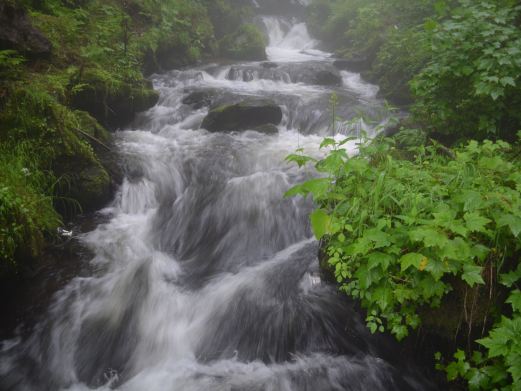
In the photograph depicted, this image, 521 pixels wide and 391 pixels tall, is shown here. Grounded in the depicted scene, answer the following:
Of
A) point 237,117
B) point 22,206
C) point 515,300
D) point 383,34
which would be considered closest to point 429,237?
point 515,300

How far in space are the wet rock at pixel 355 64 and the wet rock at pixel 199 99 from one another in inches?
266

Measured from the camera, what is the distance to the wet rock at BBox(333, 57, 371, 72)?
14.1 metres

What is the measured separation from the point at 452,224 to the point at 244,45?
14.9 meters

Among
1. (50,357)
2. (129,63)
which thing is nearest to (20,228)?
(50,357)

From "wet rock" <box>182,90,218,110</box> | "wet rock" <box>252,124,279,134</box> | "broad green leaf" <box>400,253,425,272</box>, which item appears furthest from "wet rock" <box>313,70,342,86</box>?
"broad green leaf" <box>400,253,425,272</box>

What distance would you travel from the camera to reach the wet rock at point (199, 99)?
9500mm

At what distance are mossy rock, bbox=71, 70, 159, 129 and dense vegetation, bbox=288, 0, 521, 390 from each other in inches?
211

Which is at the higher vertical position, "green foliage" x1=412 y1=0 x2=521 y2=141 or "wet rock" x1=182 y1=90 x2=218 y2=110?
"green foliage" x1=412 y1=0 x2=521 y2=141

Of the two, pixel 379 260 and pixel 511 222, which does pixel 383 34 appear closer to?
pixel 511 222

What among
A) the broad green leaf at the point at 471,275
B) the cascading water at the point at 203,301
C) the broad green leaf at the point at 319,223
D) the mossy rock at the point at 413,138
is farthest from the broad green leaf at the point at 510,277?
the mossy rock at the point at 413,138

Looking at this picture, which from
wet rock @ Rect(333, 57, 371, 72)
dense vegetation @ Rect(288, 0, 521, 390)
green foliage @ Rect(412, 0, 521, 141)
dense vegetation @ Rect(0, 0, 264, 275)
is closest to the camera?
dense vegetation @ Rect(288, 0, 521, 390)

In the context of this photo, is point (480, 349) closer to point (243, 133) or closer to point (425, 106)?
point (425, 106)

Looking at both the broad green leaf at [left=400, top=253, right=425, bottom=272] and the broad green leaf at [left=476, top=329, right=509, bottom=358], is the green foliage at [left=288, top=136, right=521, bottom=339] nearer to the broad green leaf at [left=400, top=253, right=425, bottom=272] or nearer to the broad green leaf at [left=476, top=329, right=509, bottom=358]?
the broad green leaf at [left=400, top=253, right=425, bottom=272]

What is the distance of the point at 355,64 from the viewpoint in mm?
14234
